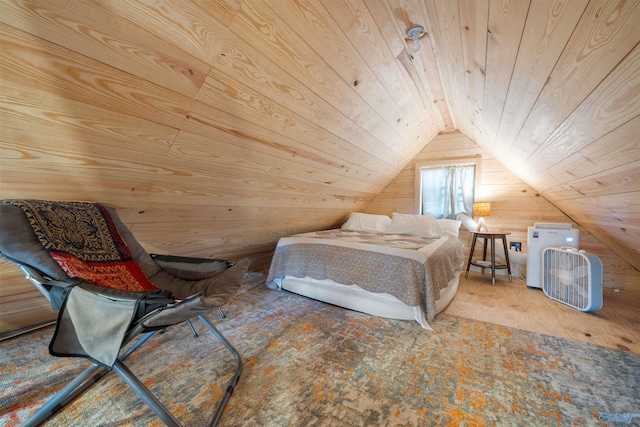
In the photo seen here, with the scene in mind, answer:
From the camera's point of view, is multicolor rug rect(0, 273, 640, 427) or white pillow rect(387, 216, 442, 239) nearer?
multicolor rug rect(0, 273, 640, 427)

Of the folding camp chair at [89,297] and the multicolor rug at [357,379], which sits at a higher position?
the folding camp chair at [89,297]

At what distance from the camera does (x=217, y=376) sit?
132cm

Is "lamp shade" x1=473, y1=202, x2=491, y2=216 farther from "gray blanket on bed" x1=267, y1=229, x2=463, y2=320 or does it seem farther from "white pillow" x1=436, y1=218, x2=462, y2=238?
"gray blanket on bed" x1=267, y1=229, x2=463, y2=320

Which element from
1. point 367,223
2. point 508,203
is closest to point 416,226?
point 367,223

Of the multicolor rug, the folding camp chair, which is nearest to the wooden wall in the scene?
the multicolor rug

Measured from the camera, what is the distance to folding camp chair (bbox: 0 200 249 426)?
88cm

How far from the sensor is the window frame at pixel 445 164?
3.50 m

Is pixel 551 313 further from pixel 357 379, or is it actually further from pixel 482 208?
pixel 357 379

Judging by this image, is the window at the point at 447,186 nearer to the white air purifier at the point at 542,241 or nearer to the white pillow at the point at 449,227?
the white pillow at the point at 449,227

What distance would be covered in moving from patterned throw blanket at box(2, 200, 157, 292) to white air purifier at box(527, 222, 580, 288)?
3604 mm

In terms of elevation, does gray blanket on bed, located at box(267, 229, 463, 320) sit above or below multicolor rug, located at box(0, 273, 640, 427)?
above

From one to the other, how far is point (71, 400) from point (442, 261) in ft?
8.10

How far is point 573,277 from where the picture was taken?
2.25 metres

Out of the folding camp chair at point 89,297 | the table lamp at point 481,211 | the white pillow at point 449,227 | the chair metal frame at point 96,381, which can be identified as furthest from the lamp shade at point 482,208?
the chair metal frame at point 96,381
